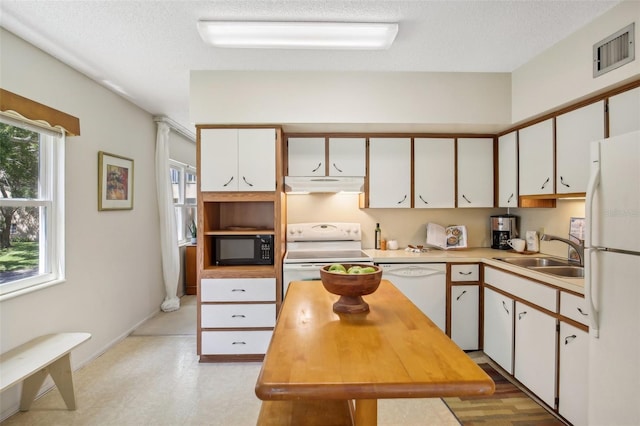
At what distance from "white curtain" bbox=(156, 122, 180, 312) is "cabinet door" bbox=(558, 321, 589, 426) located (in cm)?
405

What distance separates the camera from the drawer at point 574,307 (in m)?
1.84

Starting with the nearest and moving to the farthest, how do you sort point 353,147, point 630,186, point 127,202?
point 630,186
point 353,147
point 127,202

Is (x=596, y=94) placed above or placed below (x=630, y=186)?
above

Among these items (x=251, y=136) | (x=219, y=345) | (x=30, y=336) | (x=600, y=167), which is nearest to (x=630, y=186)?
(x=600, y=167)

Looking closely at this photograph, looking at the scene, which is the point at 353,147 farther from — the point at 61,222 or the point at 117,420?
the point at 117,420

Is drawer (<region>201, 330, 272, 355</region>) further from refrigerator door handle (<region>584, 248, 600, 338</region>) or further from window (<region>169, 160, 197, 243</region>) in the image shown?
window (<region>169, 160, 197, 243</region>)

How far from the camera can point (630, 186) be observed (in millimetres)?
1469

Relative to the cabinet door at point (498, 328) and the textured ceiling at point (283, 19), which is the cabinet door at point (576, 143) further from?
the cabinet door at point (498, 328)

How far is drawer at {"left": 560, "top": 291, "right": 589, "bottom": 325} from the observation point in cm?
184

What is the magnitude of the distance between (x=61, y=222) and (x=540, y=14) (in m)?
3.68

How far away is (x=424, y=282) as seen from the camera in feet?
9.49

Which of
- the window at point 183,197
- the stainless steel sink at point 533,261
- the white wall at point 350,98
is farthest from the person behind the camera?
the window at point 183,197

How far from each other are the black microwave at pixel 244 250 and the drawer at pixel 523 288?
6.32ft

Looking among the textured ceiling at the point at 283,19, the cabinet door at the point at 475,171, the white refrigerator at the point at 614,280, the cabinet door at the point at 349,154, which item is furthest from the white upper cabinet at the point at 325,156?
the white refrigerator at the point at 614,280
